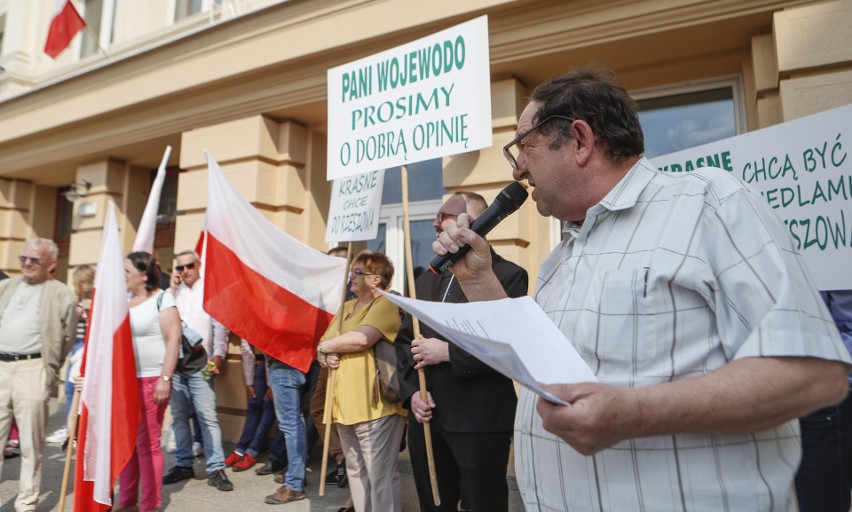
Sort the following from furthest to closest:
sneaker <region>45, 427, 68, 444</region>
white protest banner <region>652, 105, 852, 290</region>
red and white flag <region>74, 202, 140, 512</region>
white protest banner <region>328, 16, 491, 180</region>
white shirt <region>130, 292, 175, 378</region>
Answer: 1. sneaker <region>45, 427, 68, 444</region>
2. white shirt <region>130, 292, 175, 378</region>
3. red and white flag <region>74, 202, 140, 512</region>
4. white protest banner <region>328, 16, 491, 180</region>
5. white protest banner <region>652, 105, 852, 290</region>

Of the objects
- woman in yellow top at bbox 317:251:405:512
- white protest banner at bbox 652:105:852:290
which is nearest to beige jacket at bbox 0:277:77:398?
woman in yellow top at bbox 317:251:405:512

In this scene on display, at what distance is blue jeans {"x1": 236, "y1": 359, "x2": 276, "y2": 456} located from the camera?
4.95 metres

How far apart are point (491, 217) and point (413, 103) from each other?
1.51 meters

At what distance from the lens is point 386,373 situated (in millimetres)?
3395

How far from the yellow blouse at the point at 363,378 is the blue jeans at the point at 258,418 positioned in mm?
1751

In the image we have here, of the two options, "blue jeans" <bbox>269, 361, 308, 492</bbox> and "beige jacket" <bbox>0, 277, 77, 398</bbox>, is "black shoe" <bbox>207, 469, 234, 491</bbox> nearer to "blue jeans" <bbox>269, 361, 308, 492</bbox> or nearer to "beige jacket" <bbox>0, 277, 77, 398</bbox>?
"blue jeans" <bbox>269, 361, 308, 492</bbox>

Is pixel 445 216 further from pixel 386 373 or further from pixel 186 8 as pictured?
pixel 186 8

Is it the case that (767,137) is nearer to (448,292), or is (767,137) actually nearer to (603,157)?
(448,292)

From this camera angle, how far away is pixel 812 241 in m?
2.66

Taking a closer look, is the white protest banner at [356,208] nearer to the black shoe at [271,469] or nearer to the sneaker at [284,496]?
the sneaker at [284,496]

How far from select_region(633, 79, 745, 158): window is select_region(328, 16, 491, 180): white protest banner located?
2697mm

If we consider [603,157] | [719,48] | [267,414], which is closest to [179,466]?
[267,414]

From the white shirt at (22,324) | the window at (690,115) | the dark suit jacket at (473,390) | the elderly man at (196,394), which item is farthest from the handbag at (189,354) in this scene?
the window at (690,115)

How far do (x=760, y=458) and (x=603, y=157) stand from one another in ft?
2.27
